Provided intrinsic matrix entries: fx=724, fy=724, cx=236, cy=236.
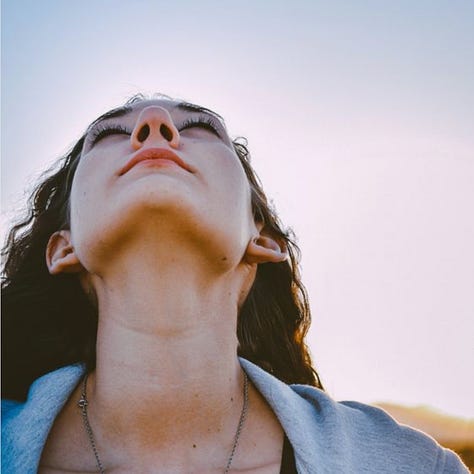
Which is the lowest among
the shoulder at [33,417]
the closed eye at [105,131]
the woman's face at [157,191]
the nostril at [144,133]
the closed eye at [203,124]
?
the shoulder at [33,417]

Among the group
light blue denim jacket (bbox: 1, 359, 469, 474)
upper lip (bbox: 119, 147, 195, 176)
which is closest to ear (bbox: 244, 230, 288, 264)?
light blue denim jacket (bbox: 1, 359, 469, 474)

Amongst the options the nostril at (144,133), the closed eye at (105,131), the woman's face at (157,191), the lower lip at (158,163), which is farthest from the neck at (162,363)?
the closed eye at (105,131)

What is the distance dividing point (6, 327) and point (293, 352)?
4.94ft

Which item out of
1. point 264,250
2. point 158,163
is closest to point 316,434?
point 264,250

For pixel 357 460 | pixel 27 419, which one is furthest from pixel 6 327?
pixel 357 460

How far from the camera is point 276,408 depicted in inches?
120

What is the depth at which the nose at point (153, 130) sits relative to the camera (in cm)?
291

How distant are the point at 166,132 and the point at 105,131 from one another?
1.28 ft

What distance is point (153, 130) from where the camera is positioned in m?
2.94

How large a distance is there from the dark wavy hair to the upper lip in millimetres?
664

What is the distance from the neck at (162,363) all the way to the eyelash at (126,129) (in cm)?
64

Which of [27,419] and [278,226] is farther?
[278,226]

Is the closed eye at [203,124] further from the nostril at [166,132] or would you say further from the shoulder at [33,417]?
the shoulder at [33,417]

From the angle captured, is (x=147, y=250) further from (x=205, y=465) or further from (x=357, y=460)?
(x=357, y=460)
